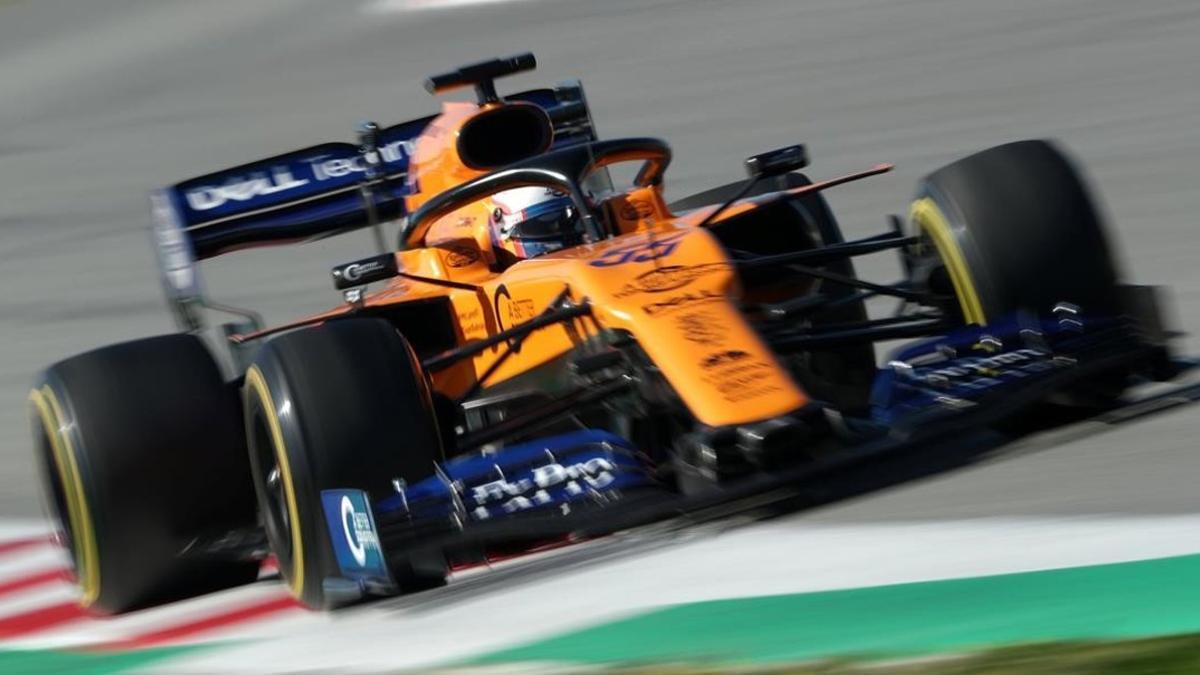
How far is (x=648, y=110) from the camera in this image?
48.5ft

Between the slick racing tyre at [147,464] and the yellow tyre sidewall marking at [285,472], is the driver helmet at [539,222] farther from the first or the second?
the yellow tyre sidewall marking at [285,472]

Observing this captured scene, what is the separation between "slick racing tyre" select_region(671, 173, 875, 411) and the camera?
6000 millimetres

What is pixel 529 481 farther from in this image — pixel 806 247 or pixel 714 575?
pixel 806 247

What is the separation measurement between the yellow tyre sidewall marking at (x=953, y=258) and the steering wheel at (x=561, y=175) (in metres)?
0.96

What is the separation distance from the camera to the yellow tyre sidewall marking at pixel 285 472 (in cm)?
511

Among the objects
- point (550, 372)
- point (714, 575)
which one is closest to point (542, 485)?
point (714, 575)

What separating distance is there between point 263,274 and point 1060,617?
28.1 feet

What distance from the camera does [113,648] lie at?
541 centimetres

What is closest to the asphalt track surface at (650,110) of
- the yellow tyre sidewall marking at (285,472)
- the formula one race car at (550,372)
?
the formula one race car at (550,372)

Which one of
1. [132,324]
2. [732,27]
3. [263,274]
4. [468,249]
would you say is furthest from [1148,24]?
[468,249]

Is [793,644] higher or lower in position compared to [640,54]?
lower

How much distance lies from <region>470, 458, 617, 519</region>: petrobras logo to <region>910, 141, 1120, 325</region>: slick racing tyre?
1.41 m

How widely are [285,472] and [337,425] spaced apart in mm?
198

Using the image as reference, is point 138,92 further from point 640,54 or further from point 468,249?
point 468,249
